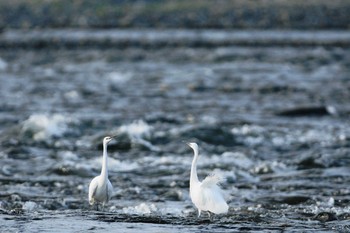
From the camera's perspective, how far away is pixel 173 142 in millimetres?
21094

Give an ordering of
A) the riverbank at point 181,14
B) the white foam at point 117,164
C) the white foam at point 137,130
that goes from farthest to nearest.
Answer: the riverbank at point 181,14, the white foam at point 137,130, the white foam at point 117,164

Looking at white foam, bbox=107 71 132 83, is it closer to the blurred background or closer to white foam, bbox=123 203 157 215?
the blurred background

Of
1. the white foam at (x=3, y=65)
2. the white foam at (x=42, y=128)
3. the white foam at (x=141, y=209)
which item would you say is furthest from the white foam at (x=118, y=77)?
the white foam at (x=141, y=209)

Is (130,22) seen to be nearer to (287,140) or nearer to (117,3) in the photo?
(117,3)

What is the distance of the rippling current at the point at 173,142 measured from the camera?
1301cm

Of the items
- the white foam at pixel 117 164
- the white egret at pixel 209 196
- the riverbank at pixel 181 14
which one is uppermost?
the riverbank at pixel 181 14

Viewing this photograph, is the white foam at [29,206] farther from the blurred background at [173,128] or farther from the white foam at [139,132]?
the white foam at [139,132]

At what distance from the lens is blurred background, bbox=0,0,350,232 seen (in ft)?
45.7

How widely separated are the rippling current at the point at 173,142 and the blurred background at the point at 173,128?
37 millimetres

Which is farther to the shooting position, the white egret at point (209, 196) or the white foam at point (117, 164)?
the white foam at point (117, 164)

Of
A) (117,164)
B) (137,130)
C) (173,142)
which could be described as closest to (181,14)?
(137,130)

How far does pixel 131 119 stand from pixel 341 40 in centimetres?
2875

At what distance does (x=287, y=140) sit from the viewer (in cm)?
2144

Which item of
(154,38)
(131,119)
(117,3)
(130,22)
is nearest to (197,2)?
(117,3)
